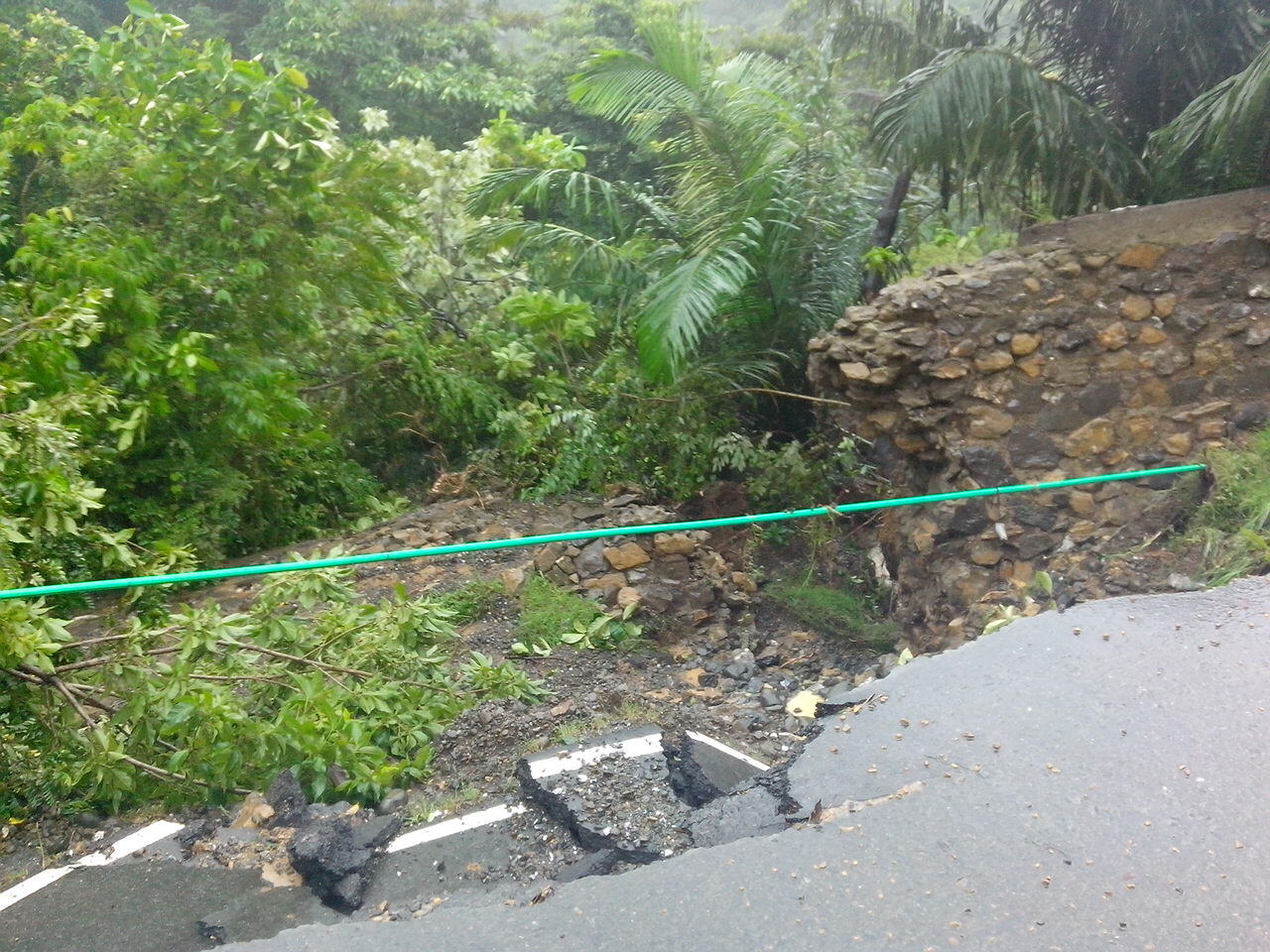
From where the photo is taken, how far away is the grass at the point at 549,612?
6102mm

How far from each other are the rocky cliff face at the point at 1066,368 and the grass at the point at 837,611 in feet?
0.92

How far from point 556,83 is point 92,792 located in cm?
1463

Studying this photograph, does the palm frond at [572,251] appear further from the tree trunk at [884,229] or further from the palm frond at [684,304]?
the tree trunk at [884,229]

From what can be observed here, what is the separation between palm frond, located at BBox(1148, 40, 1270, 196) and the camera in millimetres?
5867

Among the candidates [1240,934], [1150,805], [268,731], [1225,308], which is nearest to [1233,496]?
[1225,308]

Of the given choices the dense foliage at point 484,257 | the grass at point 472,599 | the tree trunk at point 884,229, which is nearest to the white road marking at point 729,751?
the dense foliage at point 484,257

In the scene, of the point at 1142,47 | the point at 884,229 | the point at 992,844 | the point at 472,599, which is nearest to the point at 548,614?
the point at 472,599

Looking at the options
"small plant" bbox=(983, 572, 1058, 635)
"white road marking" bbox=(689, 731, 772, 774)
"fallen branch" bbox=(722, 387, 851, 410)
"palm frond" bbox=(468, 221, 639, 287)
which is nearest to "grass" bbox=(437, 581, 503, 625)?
"fallen branch" bbox=(722, 387, 851, 410)

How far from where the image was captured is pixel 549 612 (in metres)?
6.27

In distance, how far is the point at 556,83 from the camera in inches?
656

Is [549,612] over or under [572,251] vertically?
under

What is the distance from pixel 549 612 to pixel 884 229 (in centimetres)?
404

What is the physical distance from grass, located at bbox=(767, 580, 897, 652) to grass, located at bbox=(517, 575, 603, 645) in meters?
1.37

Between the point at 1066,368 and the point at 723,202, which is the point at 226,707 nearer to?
the point at 1066,368
